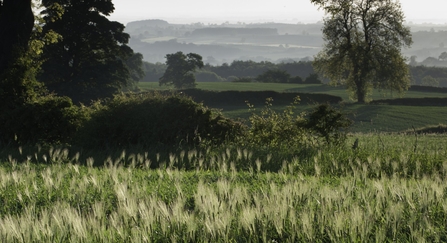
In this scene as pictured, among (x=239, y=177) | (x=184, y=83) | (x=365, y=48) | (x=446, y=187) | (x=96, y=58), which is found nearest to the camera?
(x=446, y=187)

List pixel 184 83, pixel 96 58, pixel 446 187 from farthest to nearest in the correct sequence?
pixel 184 83
pixel 96 58
pixel 446 187

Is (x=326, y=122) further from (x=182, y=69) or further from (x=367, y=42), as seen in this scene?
(x=182, y=69)

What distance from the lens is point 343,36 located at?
173 ft

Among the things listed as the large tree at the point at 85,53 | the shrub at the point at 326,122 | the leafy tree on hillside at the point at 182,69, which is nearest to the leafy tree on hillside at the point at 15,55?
the shrub at the point at 326,122

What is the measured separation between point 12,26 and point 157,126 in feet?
25.5

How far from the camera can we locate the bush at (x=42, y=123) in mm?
15695

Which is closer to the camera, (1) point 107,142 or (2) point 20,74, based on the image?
(1) point 107,142

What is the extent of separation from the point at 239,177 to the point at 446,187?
317 centimetres

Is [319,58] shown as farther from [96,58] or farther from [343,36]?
[96,58]

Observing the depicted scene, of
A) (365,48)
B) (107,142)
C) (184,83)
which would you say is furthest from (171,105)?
(184,83)

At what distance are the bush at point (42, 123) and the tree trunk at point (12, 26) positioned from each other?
3.03m

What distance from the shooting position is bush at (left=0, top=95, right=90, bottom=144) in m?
15.7

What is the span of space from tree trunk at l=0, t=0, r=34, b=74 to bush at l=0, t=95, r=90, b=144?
3031mm

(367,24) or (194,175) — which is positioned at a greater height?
(367,24)
